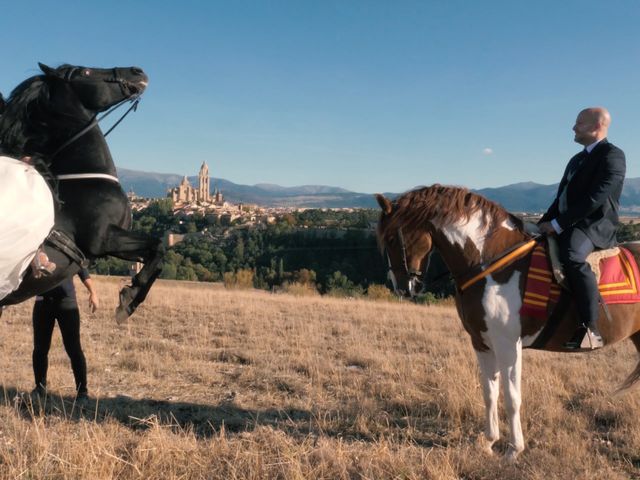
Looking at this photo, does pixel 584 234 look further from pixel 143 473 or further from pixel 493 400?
pixel 143 473

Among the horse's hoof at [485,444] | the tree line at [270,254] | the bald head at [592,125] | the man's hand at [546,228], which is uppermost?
the bald head at [592,125]

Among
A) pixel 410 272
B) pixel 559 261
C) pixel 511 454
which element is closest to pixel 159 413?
pixel 410 272

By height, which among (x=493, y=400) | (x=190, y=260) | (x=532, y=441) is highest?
(x=493, y=400)

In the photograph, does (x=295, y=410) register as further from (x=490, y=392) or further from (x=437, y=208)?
(x=437, y=208)

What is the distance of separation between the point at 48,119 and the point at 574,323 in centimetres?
442

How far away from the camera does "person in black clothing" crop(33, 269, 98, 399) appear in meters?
4.82

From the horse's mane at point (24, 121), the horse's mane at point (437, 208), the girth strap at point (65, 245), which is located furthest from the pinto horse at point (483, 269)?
the horse's mane at point (24, 121)

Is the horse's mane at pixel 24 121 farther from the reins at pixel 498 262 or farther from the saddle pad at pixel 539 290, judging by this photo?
the saddle pad at pixel 539 290

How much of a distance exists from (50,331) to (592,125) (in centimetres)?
564

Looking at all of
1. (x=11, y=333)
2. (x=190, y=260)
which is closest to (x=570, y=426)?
(x=11, y=333)

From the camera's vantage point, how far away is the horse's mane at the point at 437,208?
3.83 m

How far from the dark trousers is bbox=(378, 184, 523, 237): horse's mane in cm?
58

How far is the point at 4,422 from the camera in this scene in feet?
13.8

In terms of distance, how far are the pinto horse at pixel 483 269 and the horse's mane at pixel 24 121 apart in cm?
262
